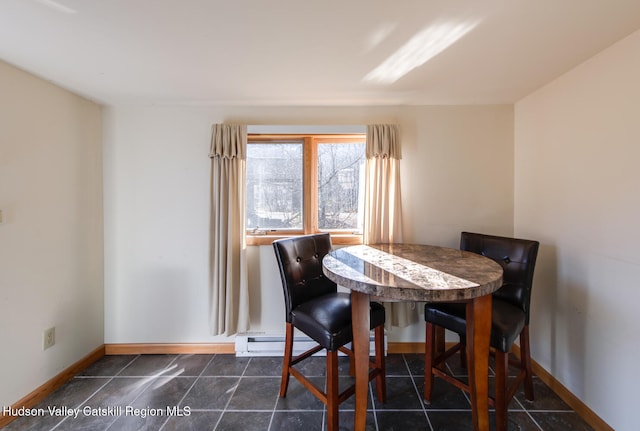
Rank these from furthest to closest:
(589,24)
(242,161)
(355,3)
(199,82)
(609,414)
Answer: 1. (242,161)
2. (199,82)
3. (609,414)
4. (589,24)
5. (355,3)

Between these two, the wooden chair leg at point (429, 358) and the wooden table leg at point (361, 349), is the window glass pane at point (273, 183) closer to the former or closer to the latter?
the wooden table leg at point (361, 349)

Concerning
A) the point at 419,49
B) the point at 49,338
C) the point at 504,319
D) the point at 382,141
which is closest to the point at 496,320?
the point at 504,319

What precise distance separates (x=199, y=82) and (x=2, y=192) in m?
1.37

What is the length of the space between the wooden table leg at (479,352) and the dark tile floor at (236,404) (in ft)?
1.25

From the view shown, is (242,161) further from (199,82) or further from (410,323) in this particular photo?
(410,323)

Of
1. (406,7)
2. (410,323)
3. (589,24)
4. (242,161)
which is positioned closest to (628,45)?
(589,24)

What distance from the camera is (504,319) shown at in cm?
132

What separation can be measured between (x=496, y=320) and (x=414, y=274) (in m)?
0.64

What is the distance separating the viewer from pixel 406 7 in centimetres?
104

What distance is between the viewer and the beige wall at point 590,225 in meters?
A: 1.24

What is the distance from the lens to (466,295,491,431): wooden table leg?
1076mm

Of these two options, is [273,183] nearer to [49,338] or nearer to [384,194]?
[384,194]

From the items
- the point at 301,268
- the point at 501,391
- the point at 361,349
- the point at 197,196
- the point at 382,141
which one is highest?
the point at 382,141

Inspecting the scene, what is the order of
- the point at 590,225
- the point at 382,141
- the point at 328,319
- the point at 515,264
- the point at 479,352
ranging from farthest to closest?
the point at 382,141 < the point at 515,264 < the point at 590,225 < the point at 328,319 < the point at 479,352
